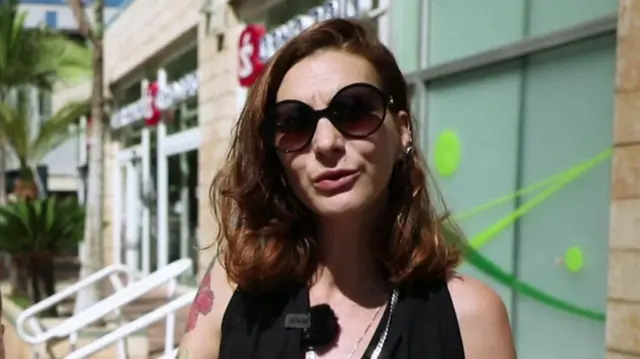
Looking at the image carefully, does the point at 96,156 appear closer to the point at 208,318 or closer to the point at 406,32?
the point at 406,32

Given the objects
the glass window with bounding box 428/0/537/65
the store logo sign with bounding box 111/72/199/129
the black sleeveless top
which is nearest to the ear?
the black sleeveless top

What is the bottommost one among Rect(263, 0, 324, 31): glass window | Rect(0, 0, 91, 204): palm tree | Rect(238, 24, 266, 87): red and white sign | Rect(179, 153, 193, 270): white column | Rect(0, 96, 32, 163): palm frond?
Rect(179, 153, 193, 270): white column

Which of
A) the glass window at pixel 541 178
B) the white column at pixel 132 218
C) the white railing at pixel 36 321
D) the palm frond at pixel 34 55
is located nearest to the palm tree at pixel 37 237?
the white column at pixel 132 218

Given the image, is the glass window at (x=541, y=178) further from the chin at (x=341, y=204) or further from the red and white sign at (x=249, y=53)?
the red and white sign at (x=249, y=53)

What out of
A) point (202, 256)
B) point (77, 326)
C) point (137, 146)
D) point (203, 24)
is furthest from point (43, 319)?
point (137, 146)

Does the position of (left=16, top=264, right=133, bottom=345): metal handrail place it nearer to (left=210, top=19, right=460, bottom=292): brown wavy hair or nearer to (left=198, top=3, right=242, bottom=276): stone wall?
(left=198, top=3, right=242, bottom=276): stone wall

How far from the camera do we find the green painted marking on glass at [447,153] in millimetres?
5285

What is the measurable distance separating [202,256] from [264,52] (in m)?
2.52

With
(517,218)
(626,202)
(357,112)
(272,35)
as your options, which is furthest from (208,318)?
(272,35)

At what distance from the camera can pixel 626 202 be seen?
3.61 m

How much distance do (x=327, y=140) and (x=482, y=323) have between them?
1.31 ft

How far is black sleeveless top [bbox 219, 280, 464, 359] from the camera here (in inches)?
61.7

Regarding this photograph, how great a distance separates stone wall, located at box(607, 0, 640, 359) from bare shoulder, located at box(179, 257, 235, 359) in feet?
7.50

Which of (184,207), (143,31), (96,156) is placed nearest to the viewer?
(96,156)
